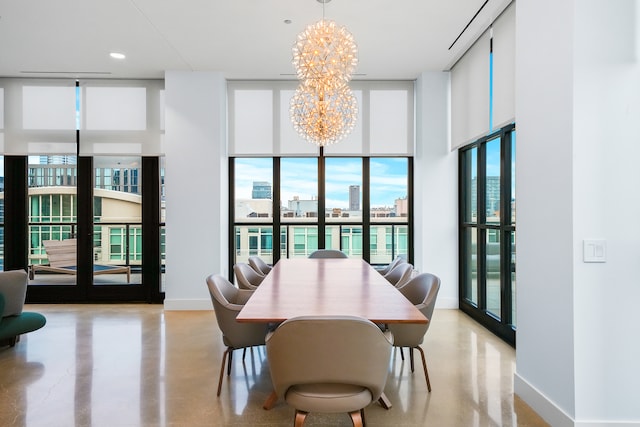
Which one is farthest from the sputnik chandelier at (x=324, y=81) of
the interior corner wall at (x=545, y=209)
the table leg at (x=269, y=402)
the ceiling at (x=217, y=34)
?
the table leg at (x=269, y=402)

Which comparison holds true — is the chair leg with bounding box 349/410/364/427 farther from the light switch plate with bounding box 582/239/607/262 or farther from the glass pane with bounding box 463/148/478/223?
the glass pane with bounding box 463/148/478/223

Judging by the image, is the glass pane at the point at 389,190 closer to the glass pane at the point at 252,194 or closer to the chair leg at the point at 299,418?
the glass pane at the point at 252,194

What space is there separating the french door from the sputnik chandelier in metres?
3.06

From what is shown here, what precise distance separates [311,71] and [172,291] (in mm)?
3683

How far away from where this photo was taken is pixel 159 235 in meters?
5.61

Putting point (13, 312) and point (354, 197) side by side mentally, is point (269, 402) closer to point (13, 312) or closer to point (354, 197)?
point (13, 312)

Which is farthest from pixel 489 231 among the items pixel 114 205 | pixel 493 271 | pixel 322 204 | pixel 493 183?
pixel 114 205

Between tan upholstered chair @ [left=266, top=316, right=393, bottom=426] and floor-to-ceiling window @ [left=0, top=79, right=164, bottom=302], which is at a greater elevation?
floor-to-ceiling window @ [left=0, top=79, right=164, bottom=302]

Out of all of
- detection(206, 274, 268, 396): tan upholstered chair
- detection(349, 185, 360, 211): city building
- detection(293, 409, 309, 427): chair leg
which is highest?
detection(349, 185, 360, 211): city building

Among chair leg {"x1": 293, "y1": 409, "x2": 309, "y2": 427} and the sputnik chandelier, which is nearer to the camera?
chair leg {"x1": 293, "y1": 409, "x2": 309, "y2": 427}

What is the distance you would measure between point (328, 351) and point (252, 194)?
4.25 meters

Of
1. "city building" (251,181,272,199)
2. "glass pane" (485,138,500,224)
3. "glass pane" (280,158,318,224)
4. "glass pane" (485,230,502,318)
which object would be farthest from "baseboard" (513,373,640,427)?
"city building" (251,181,272,199)

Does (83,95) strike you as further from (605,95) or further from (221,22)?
(605,95)

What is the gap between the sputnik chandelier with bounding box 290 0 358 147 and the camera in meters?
3.12
